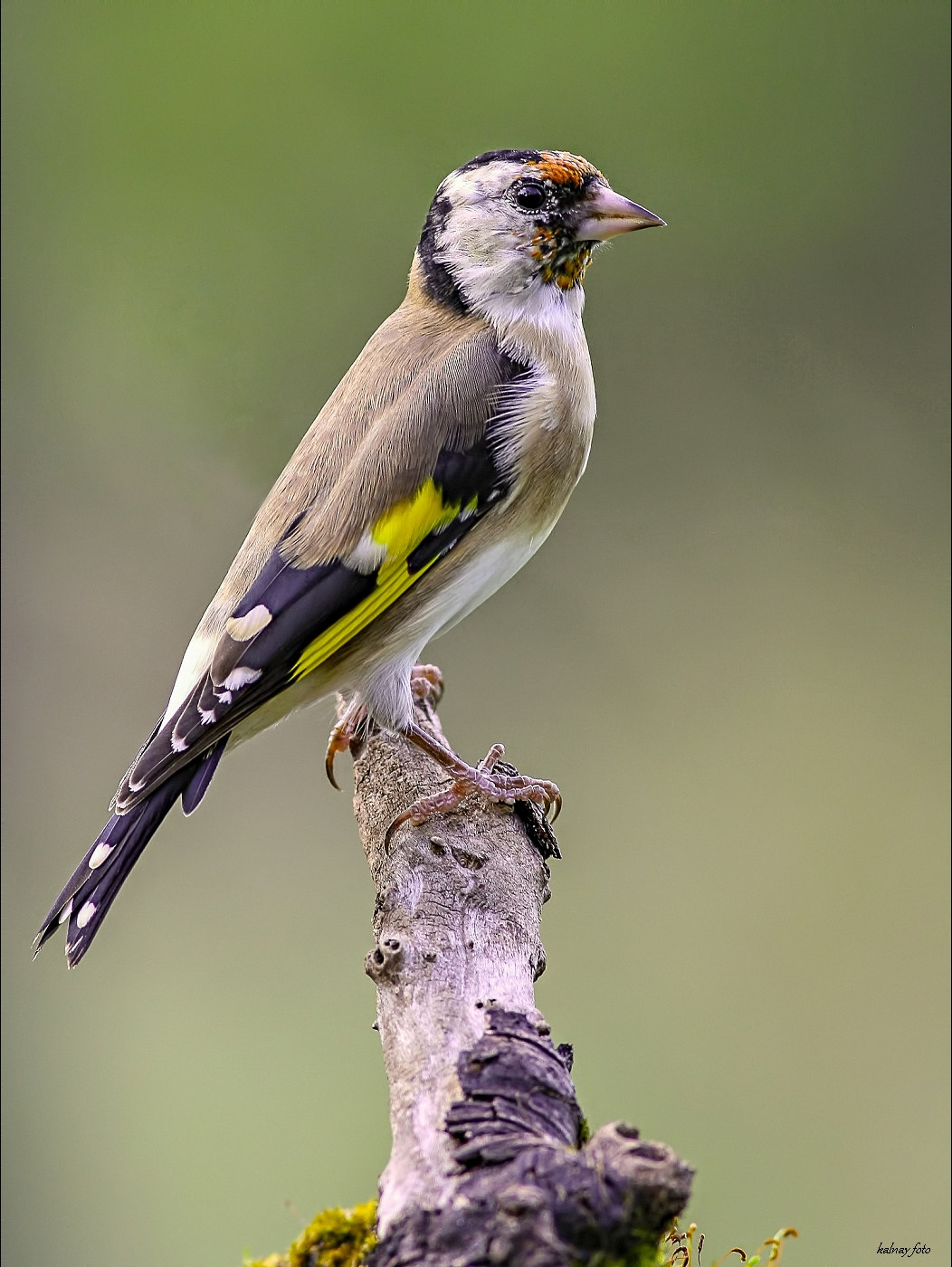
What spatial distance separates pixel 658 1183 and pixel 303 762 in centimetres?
434

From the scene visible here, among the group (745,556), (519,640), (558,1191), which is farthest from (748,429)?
(558,1191)

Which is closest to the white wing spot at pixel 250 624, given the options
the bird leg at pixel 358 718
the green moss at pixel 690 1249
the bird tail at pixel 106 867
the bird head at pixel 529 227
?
the bird tail at pixel 106 867

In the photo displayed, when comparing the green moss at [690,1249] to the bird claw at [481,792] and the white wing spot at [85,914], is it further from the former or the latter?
the white wing spot at [85,914]

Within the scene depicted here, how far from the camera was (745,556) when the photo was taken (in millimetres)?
6117

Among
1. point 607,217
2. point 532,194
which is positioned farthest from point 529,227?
point 607,217

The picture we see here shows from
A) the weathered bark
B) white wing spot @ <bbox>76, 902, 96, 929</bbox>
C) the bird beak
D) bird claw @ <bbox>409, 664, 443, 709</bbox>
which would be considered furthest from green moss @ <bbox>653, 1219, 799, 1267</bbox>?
the bird beak

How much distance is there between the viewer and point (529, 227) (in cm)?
311

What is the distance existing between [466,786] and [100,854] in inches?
28.8

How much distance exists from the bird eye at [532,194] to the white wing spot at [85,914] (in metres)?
1.82

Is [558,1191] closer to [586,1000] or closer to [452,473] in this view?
[452,473]

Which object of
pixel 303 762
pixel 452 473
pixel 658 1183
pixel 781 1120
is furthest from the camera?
pixel 303 762

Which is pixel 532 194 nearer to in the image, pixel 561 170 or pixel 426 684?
pixel 561 170

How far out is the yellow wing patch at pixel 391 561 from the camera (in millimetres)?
2740

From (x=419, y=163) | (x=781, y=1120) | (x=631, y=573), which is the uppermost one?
(x=419, y=163)
